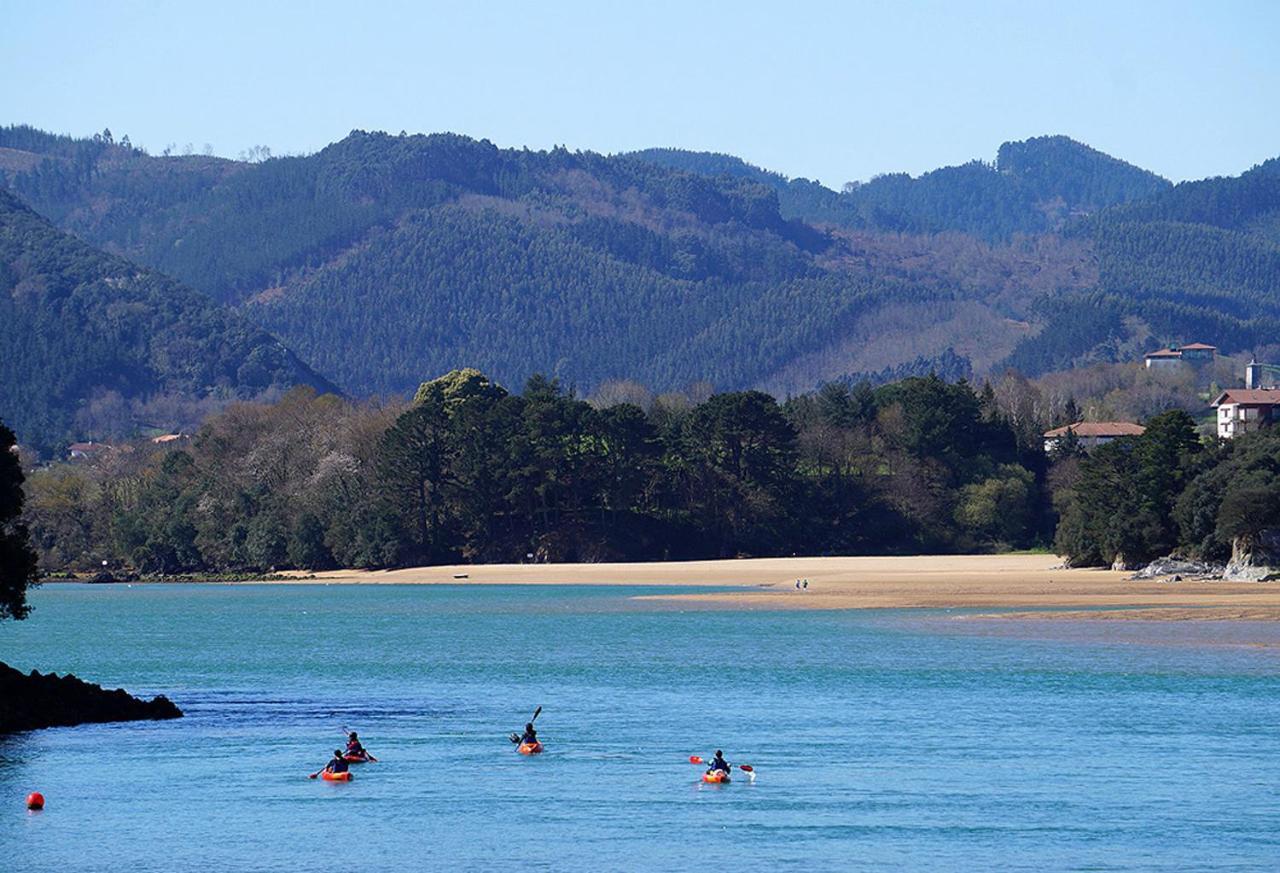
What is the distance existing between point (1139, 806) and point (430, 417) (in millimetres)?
108071

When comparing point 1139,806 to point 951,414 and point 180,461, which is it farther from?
point 180,461

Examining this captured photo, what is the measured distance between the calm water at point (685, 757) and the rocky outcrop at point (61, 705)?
4.45 ft

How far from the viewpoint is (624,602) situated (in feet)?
334

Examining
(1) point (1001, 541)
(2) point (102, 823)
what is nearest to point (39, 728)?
(2) point (102, 823)

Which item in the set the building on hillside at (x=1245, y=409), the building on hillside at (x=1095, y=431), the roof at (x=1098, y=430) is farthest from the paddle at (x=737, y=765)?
the roof at (x=1098, y=430)

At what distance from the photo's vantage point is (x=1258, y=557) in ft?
318

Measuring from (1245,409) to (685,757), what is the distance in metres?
135

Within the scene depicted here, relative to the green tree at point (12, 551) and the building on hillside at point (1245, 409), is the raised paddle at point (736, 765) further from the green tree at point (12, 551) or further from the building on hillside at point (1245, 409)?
the building on hillside at point (1245, 409)

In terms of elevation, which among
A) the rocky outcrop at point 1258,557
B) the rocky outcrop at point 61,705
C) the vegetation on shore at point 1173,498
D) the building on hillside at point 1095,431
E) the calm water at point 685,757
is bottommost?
the calm water at point 685,757

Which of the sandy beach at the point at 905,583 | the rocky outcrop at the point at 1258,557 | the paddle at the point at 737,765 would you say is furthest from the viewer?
the rocky outcrop at the point at 1258,557

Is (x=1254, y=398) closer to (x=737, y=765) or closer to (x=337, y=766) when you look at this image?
(x=737, y=765)

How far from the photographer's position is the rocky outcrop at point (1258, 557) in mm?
96375

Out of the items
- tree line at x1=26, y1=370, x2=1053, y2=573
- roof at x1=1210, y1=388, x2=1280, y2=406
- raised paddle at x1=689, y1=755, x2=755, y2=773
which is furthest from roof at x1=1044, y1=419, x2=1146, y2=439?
raised paddle at x1=689, y1=755, x2=755, y2=773

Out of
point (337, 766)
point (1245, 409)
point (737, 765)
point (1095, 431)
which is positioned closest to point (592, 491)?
point (1095, 431)
